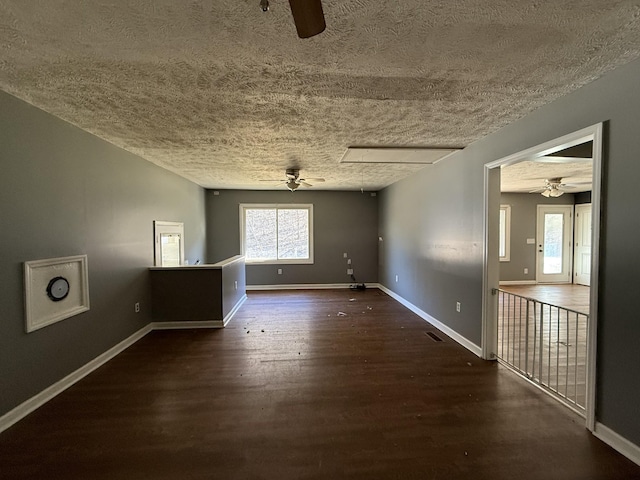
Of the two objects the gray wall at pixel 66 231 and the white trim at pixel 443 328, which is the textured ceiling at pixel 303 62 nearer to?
the gray wall at pixel 66 231

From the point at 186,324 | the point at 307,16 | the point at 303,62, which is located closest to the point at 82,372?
the point at 186,324

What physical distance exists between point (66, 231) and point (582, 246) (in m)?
10.0

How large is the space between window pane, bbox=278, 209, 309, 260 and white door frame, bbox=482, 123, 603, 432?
15.0ft

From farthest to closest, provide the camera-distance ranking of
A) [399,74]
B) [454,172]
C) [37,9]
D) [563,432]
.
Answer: [454,172] < [563,432] < [399,74] < [37,9]

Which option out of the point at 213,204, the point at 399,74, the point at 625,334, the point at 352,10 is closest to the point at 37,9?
the point at 352,10

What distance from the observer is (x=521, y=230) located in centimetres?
705

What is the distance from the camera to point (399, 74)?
179cm

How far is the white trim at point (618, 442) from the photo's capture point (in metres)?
1.66

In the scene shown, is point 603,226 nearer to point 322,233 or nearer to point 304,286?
point 322,233

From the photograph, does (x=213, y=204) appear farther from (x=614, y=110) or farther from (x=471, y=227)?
(x=614, y=110)

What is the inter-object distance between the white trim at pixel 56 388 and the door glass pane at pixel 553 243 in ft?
29.7

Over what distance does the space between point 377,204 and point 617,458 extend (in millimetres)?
5819

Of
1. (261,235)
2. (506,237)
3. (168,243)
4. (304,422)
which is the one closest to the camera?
(304,422)

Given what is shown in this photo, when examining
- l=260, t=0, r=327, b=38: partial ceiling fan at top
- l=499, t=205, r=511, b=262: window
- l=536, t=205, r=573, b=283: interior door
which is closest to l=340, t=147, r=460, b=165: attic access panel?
l=260, t=0, r=327, b=38: partial ceiling fan at top
